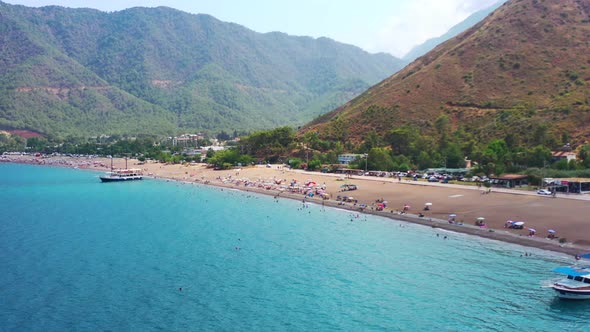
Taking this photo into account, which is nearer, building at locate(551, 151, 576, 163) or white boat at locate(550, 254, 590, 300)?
white boat at locate(550, 254, 590, 300)

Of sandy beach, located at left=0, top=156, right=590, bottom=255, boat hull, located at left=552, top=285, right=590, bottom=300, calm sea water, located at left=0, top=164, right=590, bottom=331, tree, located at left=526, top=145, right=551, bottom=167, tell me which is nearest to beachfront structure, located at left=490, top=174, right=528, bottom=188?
sandy beach, located at left=0, top=156, right=590, bottom=255

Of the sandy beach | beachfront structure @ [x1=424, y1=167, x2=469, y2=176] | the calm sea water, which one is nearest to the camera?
the calm sea water

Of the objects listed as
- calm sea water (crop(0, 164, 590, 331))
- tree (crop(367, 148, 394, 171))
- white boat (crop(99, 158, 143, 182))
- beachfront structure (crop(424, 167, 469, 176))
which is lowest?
calm sea water (crop(0, 164, 590, 331))

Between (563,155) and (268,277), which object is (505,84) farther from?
(268,277)

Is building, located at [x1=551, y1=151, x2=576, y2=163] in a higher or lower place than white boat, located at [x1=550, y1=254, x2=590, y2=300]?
higher

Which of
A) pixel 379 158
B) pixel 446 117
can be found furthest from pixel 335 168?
pixel 446 117

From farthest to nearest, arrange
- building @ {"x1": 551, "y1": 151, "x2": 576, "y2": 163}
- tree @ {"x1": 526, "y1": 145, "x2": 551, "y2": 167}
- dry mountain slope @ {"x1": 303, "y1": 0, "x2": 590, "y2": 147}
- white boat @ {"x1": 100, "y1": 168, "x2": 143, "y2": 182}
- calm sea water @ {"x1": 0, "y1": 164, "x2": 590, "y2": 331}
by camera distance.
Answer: white boat @ {"x1": 100, "y1": 168, "x2": 143, "y2": 182} → dry mountain slope @ {"x1": 303, "y1": 0, "x2": 590, "y2": 147} → building @ {"x1": 551, "y1": 151, "x2": 576, "y2": 163} → tree @ {"x1": 526, "y1": 145, "x2": 551, "y2": 167} → calm sea water @ {"x1": 0, "y1": 164, "x2": 590, "y2": 331}

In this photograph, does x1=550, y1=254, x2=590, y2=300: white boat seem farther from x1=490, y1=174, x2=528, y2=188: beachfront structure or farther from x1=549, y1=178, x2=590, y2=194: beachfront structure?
x1=490, y1=174, x2=528, y2=188: beachfront structure

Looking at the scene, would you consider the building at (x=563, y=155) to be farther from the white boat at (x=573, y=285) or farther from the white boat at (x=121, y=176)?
the white boat at (x=121, y=176)
